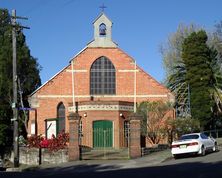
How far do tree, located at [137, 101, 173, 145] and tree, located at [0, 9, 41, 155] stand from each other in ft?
35.1

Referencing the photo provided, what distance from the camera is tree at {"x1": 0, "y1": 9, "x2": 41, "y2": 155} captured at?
3919cm

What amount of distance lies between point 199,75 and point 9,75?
16.8 m

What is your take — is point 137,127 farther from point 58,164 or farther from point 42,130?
point 42,130

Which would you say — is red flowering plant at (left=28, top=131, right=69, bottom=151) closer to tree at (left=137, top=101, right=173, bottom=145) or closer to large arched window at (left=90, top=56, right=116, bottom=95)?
tree at (left=137, top=101, right=173, bottom=145)

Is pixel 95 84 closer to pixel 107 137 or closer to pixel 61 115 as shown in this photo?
pixel 61 115

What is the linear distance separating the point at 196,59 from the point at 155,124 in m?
8.12

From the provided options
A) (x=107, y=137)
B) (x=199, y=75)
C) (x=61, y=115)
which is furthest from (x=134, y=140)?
(x=199, y=75)

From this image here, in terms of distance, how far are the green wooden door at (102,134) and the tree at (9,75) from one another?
22.1 ft

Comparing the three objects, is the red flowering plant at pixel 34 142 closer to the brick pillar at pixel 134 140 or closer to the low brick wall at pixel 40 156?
the low brick wall at pixel 40 156

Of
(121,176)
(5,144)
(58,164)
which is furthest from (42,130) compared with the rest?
(121,176)

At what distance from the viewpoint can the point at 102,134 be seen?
39312 mm

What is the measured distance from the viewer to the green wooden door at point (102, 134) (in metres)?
38.4

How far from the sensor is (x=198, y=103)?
41.1 metres

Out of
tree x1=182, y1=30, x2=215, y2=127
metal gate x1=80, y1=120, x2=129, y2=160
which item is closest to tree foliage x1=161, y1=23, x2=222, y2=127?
tree x1=182, y1=30, x2=215, y2=127
